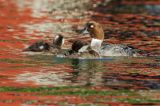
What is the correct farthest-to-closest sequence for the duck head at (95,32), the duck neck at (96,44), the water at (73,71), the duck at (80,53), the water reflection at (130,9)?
1. the water reflection at (130,9)
2. the duck head at (95,32)
3. the duck neck at (96,44)
4. the duck at (80,53)
5. the water at (73,71)

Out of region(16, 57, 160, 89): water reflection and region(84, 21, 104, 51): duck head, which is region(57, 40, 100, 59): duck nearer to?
region(16, 57, 160, 89): water reflection

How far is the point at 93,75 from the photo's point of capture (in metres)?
18.3

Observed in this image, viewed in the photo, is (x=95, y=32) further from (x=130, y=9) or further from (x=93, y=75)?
(x=130, y=9)

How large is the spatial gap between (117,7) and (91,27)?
977 inches

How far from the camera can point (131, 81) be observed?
1736cm

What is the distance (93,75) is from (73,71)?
90 cm

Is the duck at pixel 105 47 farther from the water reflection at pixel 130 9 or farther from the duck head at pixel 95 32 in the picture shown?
the water reflection at pixel 130 9

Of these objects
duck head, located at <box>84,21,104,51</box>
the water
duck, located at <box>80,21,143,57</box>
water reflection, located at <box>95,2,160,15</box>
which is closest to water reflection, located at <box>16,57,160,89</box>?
the water

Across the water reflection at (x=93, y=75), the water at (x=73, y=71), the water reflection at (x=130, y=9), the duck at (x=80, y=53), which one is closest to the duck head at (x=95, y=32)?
the duck at (x=80, y=53)

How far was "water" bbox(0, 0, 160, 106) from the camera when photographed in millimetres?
15156

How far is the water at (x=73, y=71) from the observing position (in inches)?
597

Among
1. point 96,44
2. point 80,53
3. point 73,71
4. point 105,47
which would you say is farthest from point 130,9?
point 73,71

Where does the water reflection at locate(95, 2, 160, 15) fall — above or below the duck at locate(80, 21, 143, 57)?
below

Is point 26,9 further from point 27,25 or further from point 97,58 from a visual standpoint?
point 97,58
